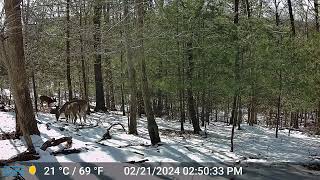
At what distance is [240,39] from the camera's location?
44.3 feet

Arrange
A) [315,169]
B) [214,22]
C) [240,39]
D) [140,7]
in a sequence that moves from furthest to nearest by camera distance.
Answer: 1. [214,22]
2. [240,39]
3. [140,7]
4. [315,169]

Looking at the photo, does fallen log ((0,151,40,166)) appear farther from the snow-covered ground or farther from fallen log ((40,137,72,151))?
fallen log ((40,137,72,151))

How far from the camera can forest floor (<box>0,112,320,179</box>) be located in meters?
10.5

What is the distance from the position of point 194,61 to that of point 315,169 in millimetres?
6959

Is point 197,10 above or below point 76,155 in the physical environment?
above

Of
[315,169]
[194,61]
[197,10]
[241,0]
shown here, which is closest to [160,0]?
[197,10]

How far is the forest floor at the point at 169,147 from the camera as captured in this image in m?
10.5

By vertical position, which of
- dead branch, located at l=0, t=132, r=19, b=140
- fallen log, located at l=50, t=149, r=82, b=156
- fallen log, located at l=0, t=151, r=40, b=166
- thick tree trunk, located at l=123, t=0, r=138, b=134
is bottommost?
fallen log, located at l=50, t=149, r=82, b=156

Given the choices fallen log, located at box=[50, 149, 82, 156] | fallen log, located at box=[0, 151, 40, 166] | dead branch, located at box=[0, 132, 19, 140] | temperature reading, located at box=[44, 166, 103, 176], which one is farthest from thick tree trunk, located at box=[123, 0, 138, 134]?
temperature reading, located at box=[44, 166, 103, 176]

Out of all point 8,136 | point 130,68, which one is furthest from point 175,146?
point 8,136

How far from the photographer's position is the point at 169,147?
12438 millimetres

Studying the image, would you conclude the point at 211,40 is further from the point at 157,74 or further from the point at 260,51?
the point at 157,74

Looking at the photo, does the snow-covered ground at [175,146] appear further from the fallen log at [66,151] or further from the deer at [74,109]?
the deer at [74,109]

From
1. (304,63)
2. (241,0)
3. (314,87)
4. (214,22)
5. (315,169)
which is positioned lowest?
(315,169)
